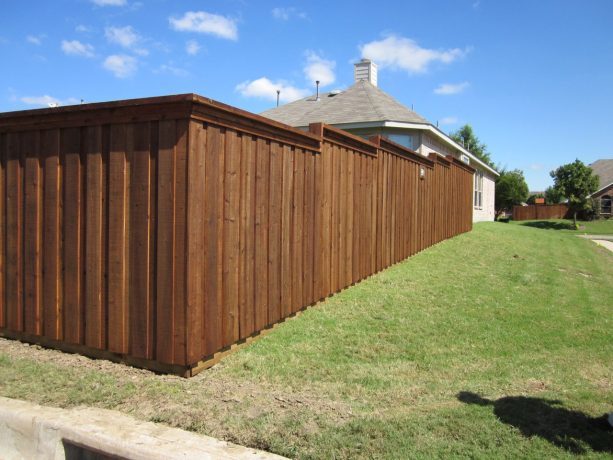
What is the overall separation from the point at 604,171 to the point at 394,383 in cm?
5322

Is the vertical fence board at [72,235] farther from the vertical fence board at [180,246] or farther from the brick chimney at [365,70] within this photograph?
the brick chimney at [365,70]

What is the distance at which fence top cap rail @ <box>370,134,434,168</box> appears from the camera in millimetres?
8807

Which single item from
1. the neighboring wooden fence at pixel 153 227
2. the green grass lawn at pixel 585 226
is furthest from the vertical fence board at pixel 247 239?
the green grass lawn at pixel 585 226

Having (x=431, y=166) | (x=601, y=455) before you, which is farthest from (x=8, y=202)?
(x=431, y=166)

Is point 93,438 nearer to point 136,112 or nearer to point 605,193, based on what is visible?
point 136,112

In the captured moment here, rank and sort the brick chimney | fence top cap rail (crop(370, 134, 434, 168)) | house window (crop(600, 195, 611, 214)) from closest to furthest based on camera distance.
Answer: fence top cap rail (crop(370, 134, 434, 168)), the brick chimney, house window (crop(600, 195, 611, 214))

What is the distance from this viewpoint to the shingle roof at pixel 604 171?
45775 millimetres

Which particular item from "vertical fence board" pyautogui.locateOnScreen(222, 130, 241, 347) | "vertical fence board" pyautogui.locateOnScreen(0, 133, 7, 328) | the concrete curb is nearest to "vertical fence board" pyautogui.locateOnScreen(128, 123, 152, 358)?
"vertical fence board" pyautogui.locateOnScreen(222, 130, 241, 347)

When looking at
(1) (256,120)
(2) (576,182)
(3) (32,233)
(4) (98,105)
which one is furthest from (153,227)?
Answer: (2) (576,182)

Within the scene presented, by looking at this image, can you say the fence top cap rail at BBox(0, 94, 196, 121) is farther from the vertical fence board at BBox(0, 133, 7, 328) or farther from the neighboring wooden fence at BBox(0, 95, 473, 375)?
the vertical fence board at BBox(0, 133, 7, 328)

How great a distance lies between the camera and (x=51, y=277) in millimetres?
5254

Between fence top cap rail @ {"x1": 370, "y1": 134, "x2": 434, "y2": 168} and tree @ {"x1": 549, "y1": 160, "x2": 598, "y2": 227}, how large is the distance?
27.5 m

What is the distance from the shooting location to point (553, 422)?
3.72m

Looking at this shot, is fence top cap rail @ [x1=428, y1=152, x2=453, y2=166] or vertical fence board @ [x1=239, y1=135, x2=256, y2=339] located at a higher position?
fence top cap rail @ [x1=428, y1=152, x2=453, y2=166]
